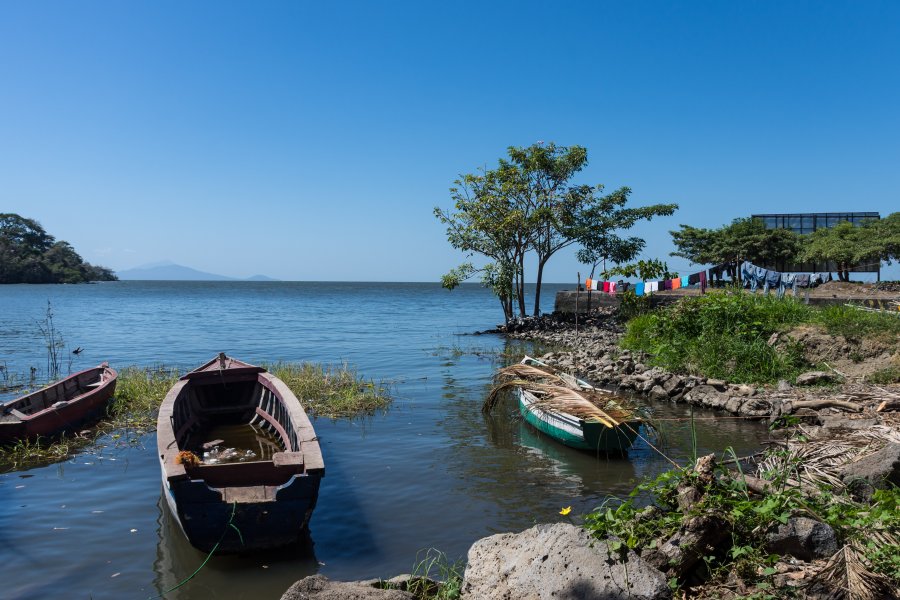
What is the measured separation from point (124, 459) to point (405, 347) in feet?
49.7

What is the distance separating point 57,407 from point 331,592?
811 centimetres

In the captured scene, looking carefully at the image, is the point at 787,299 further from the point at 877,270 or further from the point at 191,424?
the point at 877,270

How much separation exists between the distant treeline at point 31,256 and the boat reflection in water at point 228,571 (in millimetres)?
101296

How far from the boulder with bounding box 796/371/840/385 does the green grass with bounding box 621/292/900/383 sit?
23.5 inches

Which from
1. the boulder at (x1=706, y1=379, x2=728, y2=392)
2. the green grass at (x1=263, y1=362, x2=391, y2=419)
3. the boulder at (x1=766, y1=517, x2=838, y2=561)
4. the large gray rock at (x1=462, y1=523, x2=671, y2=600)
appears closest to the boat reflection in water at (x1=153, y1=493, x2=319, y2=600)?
the large gray rock at (x1=462, y1=523, x2=671, y2=600)

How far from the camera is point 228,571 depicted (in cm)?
562

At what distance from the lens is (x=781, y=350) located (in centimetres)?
1326

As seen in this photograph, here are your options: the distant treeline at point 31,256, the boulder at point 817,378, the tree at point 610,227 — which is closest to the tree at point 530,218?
the tree at point 610,227

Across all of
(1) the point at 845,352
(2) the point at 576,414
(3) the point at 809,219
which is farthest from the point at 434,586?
(3) the point at 809,219

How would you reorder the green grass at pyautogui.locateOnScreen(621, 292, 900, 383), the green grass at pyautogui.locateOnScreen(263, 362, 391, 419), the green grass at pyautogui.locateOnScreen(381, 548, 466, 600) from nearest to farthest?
the green grass at pyautogui.locateOnScreen(381, 548, 466, 600)
the green grass at pyautogui.locateOnScreen(263, 362, 391, 419)
the green grass at pyautogui.locateOnScreen(621, 292, 900, 383)

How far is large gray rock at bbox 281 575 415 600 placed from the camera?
13.0 ft

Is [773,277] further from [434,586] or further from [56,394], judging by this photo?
[56,394]

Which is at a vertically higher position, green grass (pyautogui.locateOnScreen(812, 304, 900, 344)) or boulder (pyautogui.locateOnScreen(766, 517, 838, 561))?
green grass (pyautogui.locateOnScreen(812, 304, 900, 344))

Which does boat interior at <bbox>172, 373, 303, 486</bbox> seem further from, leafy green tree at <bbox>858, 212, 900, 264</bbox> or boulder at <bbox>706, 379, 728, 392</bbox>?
Answer: leafy green tree at <bbox>858, 212, 900, 264</bbox>
